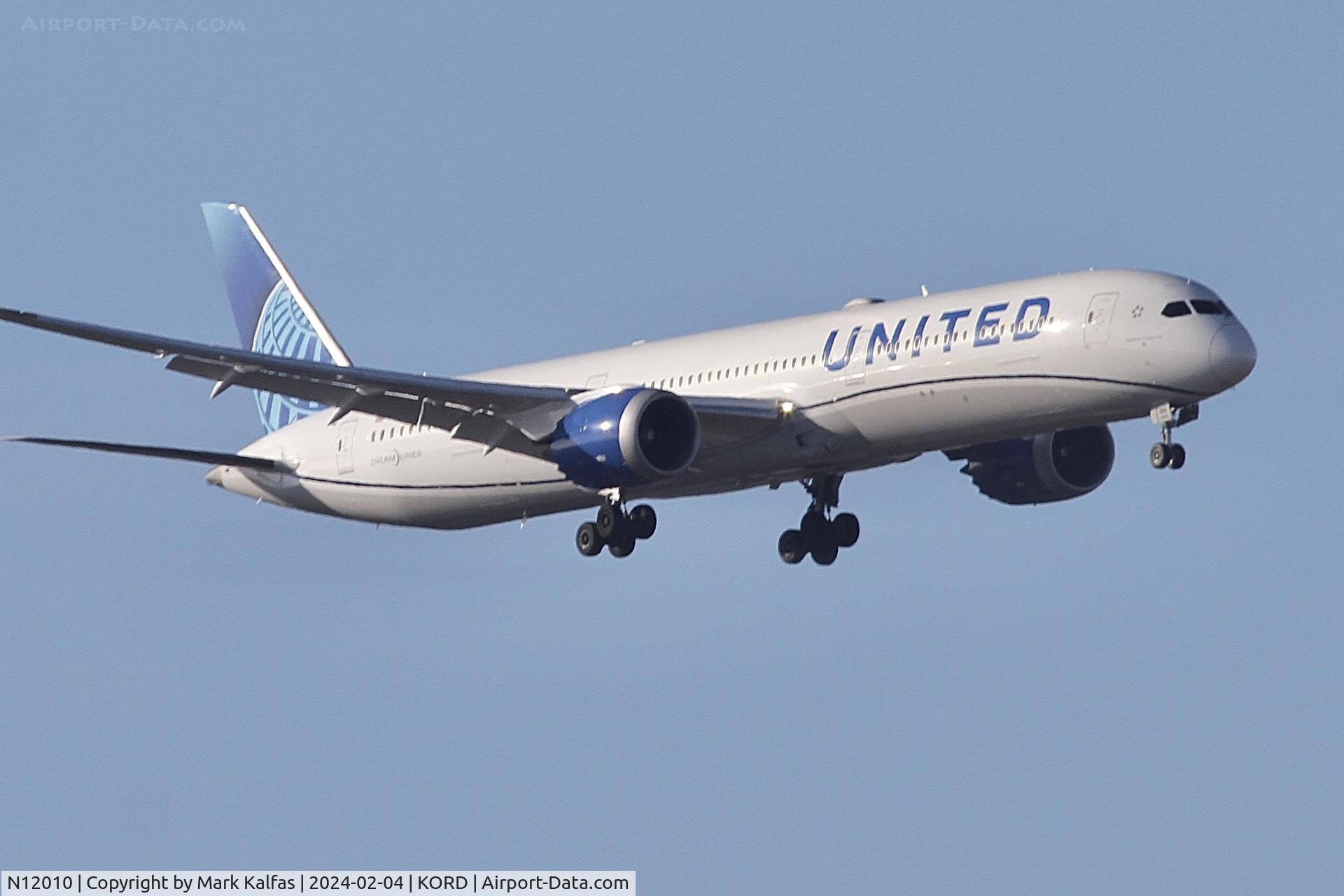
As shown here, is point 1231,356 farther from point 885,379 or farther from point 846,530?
point 846,530

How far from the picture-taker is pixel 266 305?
63.2 m

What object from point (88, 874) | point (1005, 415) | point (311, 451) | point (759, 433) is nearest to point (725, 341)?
point (759, 433)

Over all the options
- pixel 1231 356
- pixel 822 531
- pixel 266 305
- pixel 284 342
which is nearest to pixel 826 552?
pixel 822 531

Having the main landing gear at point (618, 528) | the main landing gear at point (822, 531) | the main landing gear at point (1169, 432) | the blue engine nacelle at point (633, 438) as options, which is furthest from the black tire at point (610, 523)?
the main landing gear at point (1169, 432)

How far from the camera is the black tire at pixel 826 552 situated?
53969 millimetres

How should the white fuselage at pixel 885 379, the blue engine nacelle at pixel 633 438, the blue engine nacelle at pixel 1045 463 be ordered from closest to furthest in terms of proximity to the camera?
the white fuselage at pixel 885 379
the blue engine nacelle at pixel 633 438
the blue engine nacelle at pixel 1045 463

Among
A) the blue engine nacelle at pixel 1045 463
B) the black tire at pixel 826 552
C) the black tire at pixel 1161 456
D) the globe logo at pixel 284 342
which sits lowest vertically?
the black tire at pixel 1161 456

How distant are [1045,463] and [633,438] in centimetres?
1034

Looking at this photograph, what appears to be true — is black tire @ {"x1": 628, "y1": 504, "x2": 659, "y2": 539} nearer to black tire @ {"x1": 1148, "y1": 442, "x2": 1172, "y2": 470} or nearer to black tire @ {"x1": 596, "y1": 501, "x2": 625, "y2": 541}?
black tire @ {"x1": 596, "y1": 501, "x2": 625, "y2": 541}

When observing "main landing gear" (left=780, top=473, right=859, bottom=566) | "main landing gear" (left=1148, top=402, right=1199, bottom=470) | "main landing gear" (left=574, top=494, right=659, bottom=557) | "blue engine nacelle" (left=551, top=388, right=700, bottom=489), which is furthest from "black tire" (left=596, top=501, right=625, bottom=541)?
"main landing gear" (left=1148, top=402, right=1199, bottom=470)

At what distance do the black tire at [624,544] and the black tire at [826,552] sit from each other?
525 centimetres

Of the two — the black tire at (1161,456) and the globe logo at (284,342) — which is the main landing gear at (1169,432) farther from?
the globe logo at (284,342)

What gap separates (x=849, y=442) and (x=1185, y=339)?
6.53m

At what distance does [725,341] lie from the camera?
49844mm
